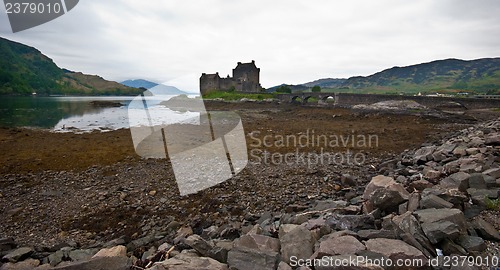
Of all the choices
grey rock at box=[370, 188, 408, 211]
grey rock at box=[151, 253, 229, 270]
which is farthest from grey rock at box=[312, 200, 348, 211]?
grey rock at box=[151, 253, 229, 270]

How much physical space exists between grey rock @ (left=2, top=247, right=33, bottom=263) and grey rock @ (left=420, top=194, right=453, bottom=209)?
810 centimetres

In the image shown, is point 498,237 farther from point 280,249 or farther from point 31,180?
point 31,180

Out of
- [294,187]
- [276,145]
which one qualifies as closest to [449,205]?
[294,187]

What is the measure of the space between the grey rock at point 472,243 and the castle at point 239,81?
85.7 m

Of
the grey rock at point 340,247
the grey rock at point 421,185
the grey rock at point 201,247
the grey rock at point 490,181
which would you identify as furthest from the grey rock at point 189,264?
the grey rock at point 490,181

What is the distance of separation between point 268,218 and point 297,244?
275cm

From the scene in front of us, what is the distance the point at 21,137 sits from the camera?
19578 millimetres

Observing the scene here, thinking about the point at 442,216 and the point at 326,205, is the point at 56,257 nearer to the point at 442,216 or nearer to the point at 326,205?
the point at 326,205

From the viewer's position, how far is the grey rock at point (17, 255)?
17.0 ft

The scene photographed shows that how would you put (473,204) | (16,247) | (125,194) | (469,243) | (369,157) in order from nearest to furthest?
(469,243) < (473,204) < (16,247) < (125,194) < (369,157)

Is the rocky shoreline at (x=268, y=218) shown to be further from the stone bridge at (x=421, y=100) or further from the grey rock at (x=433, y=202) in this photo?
the stone bridge at (x=421, y=100)

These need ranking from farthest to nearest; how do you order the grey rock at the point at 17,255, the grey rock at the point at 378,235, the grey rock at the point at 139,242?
the grey rock at the point at 139,242, the grey rock at the point at 17,255, the grey rock at the point at 378,235

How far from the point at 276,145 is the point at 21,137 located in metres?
19.6

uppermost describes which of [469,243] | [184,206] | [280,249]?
[469,243]
